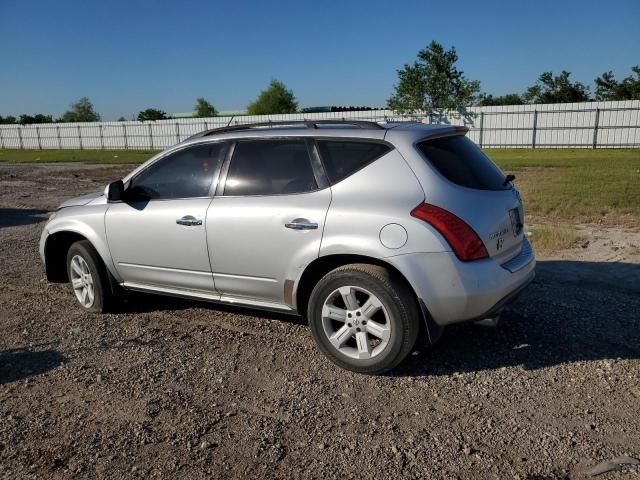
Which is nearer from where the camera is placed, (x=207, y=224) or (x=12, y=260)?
(x=207, y=224)

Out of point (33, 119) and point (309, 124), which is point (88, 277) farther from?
point (33, 119)

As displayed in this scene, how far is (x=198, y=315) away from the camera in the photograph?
17.3ft

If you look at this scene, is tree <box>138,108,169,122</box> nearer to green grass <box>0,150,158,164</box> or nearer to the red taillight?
green grass <box>0,150,158,164</box>

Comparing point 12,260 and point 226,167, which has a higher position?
point 226,167

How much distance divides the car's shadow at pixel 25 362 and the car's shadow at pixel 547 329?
109 cm

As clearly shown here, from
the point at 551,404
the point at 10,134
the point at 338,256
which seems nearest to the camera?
the point at 551,404

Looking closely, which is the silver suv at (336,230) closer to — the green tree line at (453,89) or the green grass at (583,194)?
the green grass at (583,194)

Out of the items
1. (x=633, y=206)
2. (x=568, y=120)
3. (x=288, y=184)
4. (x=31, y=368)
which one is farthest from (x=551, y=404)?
(x=568, y=120)

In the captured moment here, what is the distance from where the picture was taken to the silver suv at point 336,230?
3645 mm

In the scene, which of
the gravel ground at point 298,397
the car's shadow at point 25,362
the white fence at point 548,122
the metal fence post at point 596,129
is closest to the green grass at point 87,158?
the white fence at point 548,122

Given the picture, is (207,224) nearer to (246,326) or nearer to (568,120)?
(246,326)

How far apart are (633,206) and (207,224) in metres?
8.66

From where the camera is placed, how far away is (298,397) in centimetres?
365

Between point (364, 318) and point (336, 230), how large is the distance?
640 mm
